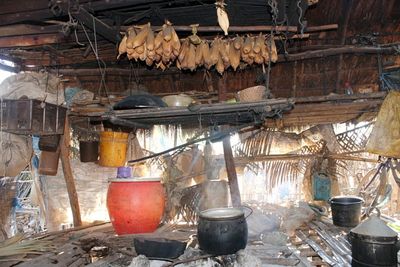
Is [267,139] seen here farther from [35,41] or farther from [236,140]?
[35,41]

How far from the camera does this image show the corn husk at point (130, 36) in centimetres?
344

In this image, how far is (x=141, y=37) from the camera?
345 cm

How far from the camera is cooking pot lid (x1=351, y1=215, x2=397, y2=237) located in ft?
11.3

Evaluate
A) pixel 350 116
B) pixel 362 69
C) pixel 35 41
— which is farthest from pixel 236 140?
pixel 35 41

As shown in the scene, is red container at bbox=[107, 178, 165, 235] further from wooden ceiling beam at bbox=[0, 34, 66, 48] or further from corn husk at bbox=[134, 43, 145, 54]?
wooden ceiling beam at bbox=[0, 34, 66, 48]

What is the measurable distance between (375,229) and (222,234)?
178 centimetres

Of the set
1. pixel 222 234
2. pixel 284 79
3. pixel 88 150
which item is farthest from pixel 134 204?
pixel 284 79

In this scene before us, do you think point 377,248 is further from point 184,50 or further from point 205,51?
point 184,50

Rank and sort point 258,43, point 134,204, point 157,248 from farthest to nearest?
point 134,204
point 258,43
point 157,248

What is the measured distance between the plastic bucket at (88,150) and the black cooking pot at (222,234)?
317 centimetres

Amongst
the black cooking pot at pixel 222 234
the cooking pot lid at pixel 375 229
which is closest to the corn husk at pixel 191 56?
the black cooking pot at pixel 222 234

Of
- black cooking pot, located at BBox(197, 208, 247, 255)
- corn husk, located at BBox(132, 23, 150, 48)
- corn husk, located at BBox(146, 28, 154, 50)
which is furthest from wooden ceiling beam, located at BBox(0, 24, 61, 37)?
black cooking pot, located at BBox(197, 208, 247, 255)

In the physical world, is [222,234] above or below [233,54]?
below

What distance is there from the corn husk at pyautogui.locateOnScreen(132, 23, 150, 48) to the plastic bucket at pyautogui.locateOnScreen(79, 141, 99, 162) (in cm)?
290
